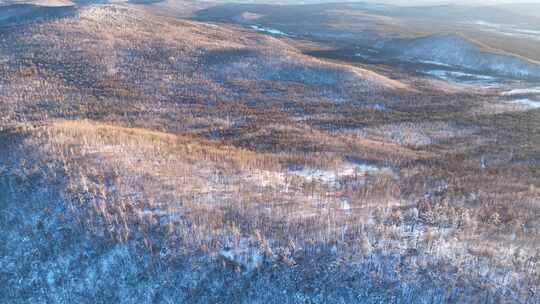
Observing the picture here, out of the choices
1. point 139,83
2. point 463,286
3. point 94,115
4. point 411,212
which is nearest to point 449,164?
point 411,212

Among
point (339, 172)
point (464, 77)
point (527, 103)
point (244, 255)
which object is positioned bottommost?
point (244, 255)

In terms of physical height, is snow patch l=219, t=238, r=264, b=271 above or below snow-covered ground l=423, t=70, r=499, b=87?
below

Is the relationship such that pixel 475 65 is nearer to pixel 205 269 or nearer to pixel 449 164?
pixel 449 164

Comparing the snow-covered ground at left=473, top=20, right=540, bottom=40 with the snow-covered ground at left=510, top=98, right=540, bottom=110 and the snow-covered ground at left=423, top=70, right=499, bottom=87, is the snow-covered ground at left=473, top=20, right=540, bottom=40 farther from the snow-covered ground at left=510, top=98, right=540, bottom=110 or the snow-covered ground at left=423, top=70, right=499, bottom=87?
the snow-covered ground at left=510, top=98, right=540, bottom=110

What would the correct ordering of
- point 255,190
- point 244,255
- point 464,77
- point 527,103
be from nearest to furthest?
point 244,255, point 255,190, point 527,103, point 464,77

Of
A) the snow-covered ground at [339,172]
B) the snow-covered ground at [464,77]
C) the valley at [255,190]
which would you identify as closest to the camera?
the valley at [255,190]

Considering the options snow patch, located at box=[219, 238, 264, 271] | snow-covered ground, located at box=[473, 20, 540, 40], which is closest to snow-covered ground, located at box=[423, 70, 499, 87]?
snow patch, located at box=[219, 238, 264, 271]

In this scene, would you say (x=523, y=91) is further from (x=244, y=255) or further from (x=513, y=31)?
(x=513, y=31)

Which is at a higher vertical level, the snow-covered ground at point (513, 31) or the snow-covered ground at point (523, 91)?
the snow-covered ground at point (513, 31)

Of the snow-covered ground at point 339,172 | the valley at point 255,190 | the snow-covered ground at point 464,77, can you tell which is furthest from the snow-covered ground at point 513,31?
the snow-covered ground at point 339,172

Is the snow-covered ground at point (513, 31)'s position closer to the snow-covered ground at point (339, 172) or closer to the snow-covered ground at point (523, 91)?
the snow-covered ground at point (523, 91)

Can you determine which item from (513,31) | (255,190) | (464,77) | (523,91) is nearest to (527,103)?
(523,91)
